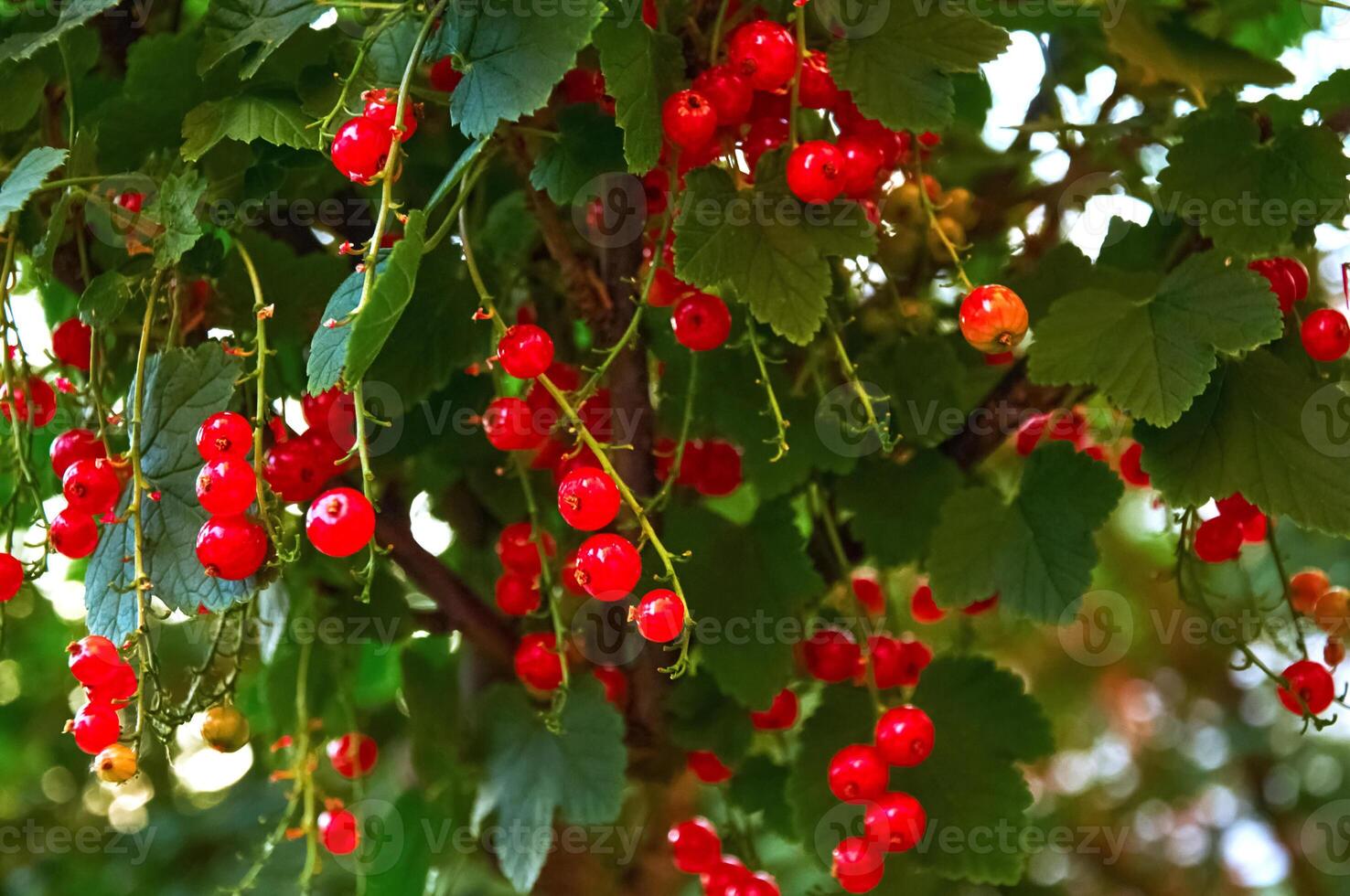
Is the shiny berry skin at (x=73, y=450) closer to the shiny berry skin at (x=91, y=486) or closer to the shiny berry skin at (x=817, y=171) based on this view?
the shiny berry skin at (x=91, y=486)

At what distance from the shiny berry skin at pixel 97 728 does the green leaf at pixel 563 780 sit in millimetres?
239

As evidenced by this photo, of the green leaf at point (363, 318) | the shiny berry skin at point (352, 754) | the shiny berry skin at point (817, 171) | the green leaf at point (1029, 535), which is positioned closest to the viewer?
the green leaf at point (363, 318)

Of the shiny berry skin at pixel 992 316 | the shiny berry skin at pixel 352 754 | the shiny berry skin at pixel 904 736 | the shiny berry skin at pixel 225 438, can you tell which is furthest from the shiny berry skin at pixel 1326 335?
the shiny berry skin at pixel 352 754

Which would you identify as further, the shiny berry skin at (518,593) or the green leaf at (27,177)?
the shiny berry skin at (518,593)

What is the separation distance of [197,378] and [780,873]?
33.8 inches

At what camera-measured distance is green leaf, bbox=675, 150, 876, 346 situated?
17.6 inches

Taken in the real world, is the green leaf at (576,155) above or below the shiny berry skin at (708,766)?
above

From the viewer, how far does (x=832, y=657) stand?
0.62m

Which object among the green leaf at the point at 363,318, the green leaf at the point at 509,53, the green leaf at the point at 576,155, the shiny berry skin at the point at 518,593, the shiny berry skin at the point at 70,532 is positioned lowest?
the shiny berry skin at the point at 518,593

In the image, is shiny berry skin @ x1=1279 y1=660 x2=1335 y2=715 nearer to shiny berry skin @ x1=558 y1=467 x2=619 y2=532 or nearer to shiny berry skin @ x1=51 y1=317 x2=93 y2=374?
shiny berry skin @ x1=558 y1=467 x2=619 y2=532

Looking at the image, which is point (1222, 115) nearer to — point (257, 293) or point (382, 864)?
point (257, 293)

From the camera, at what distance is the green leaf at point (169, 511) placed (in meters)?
0.43

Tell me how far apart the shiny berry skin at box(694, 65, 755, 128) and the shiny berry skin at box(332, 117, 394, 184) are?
0.14 meters

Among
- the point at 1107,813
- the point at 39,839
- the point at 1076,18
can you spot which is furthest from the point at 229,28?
the point at 1107,813
